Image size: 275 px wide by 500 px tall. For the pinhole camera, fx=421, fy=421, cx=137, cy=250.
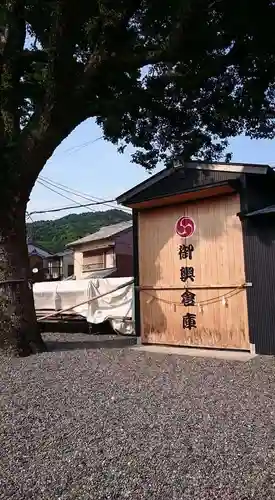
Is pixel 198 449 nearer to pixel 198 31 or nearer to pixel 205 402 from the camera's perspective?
pixel 205 402

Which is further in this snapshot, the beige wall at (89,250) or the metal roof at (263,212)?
the beige wall at (89,250)

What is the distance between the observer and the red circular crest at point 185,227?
8.46 meters

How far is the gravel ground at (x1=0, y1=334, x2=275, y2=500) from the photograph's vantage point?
2.75 metres

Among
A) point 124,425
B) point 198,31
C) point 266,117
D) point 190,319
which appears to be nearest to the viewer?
point 124,425

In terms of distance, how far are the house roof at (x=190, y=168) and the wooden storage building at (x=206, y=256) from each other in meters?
0.02

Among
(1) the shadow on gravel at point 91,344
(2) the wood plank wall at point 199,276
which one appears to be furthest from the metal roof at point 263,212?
(1) the shadow on gravel at point 91,344

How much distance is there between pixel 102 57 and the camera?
7.51m

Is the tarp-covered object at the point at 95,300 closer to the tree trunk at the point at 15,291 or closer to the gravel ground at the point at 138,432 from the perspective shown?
the tree trunk at the point at 15,291

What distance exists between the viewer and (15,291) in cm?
757

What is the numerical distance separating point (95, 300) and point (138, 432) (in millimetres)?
7767

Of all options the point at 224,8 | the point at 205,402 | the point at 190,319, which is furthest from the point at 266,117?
the point at 205,402

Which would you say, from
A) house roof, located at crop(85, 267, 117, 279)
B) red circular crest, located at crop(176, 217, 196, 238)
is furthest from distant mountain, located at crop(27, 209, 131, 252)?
red circular crest, located at crop(176, 217, 196, 238)

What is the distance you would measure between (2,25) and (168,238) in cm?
510

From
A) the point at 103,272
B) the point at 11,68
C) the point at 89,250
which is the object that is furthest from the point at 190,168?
the point at 89,250
